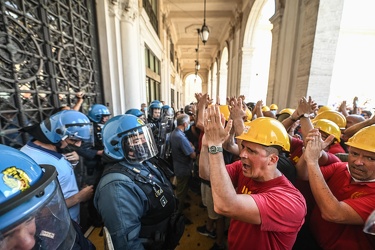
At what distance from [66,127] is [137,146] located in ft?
2.99

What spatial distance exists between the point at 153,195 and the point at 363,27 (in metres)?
20.7

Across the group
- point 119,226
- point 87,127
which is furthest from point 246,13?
point 119,226

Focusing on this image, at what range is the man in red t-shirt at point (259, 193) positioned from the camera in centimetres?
95

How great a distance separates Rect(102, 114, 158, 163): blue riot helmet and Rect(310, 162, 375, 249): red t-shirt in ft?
5.37

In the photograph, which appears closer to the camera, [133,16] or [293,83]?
[293,83]

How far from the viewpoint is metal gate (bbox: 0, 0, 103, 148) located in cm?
219

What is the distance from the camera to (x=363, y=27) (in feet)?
43.2

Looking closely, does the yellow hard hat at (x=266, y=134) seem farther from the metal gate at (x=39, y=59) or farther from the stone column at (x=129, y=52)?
the stone column at (x=129, y=52)

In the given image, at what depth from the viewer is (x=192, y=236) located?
8.97ft

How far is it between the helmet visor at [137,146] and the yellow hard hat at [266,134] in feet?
2.79

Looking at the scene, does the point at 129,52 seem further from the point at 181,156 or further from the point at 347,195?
the point at 347,195

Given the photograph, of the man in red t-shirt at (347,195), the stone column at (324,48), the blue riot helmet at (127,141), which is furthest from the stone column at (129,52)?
the man in red t-shirt at (347,195)

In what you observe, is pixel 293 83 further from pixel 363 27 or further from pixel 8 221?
pixel 363 27

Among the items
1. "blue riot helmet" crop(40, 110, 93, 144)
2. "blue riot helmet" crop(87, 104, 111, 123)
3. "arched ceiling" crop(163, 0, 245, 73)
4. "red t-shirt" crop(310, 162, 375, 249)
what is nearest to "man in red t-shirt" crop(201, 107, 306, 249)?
"red t-shirt" crop(310, 162, 375, 249)
